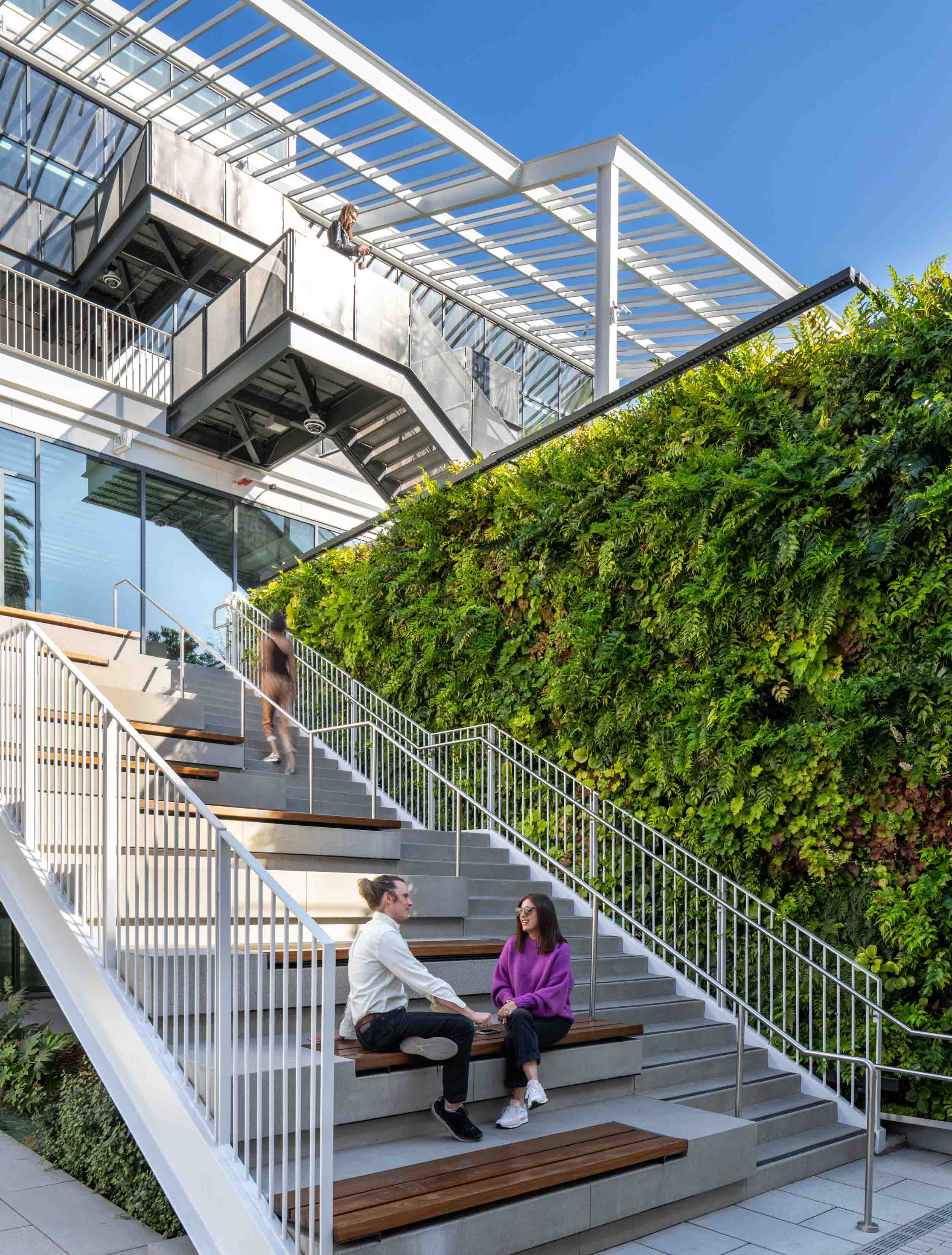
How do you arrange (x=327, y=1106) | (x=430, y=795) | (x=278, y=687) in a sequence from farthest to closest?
(x=278, y=687), (x=430, y=795), (x=327, y=1106)

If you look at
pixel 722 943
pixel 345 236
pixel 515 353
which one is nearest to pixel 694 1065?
pixel 722 943

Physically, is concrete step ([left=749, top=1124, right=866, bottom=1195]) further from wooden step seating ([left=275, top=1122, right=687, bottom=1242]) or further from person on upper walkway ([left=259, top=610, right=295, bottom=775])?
person on upper walkway ([left=259, top=610, right=295, bottom=775])

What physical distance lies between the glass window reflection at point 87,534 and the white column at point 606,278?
7.18 m

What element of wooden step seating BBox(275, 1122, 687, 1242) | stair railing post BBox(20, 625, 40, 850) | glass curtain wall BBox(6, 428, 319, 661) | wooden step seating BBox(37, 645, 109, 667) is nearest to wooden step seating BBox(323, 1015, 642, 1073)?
wooden step seating BBox(275, 1122, 687, 1242)

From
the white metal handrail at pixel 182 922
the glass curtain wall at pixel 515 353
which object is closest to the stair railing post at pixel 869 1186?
the white metal handrail at pixel 182 922

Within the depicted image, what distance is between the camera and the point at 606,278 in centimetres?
1512

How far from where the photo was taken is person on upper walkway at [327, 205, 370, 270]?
15.8m

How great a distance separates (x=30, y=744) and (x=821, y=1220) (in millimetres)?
5120

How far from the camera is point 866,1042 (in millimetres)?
6582

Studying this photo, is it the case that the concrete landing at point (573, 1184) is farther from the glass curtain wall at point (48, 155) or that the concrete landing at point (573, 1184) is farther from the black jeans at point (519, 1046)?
the glass curtain wall at point (48, 155)

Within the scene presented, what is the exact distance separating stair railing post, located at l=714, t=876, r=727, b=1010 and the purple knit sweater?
6.48 ft

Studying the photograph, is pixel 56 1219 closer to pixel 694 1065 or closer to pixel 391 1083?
pixel 391 1083

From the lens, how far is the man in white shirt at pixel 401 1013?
16.3 ft

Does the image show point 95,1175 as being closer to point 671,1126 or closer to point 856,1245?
point 671,1126
